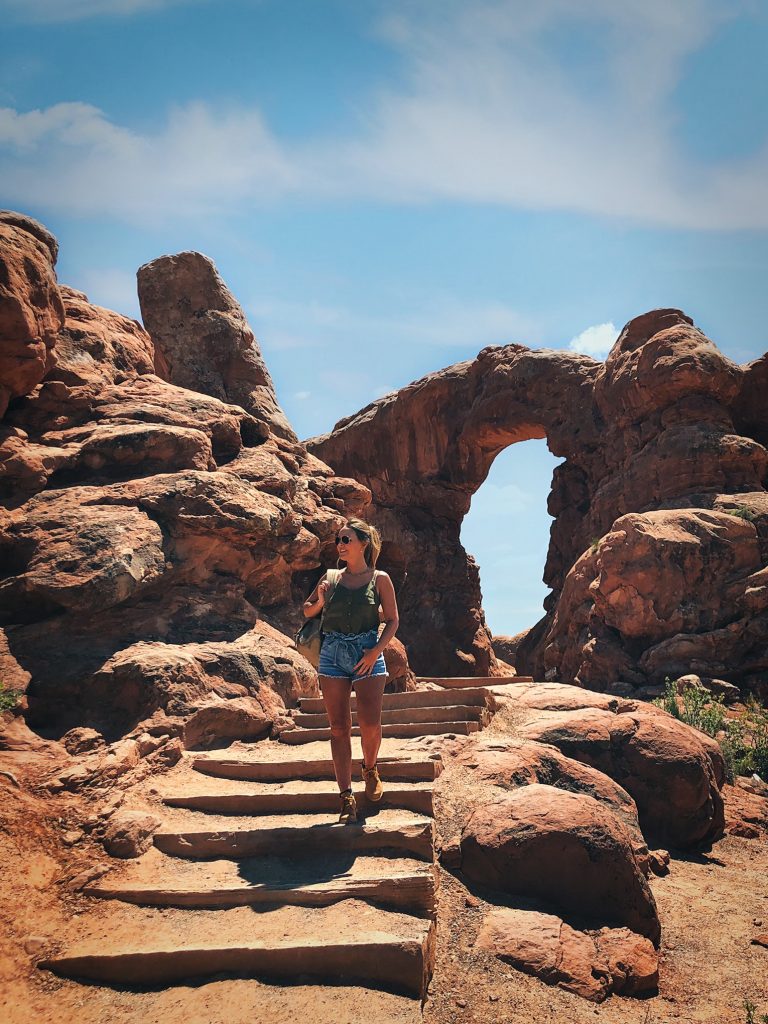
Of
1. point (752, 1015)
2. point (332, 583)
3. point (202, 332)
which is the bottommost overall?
point (752, 1015)

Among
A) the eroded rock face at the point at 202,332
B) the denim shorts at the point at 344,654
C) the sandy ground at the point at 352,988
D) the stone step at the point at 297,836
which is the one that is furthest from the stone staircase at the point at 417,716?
the eroded rock face at the point at 202,332

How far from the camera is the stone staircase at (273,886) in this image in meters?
3.66

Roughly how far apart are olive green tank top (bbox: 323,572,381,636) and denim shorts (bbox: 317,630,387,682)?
4 cm

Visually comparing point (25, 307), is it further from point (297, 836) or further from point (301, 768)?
point (297, 836)

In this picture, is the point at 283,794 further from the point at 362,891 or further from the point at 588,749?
the point at 588,749

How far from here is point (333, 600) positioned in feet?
16.1

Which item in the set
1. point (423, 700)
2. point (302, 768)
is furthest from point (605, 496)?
point (302, 768)

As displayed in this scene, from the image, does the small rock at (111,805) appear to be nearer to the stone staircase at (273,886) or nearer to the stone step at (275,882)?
the stone staircase at (273,886)

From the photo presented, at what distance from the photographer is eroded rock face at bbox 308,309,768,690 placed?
1238 centimetres

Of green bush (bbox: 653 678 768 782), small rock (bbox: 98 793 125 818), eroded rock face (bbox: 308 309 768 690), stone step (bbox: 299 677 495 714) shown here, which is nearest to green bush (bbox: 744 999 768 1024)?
stone step (bbox: 299 677 495 714)

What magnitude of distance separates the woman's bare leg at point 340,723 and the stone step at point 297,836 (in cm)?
30

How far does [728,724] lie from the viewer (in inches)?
387

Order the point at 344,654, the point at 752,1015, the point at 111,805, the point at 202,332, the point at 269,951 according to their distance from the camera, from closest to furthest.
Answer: the point at 269,951
the point at 752,1015
the point at 344,654
the point at 111,805
the point at 202,332

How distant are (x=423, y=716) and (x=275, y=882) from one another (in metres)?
2.83
